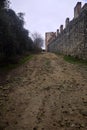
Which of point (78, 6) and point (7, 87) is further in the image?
point (78, 6)

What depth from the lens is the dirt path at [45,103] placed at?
22.2 ft

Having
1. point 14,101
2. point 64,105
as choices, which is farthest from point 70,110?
point 14,101

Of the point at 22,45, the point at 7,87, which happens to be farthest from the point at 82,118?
the point at 22,45

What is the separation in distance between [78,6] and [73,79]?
13.8m

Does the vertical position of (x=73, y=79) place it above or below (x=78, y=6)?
below

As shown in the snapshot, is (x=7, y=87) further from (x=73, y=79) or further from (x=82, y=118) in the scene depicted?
(x=82, y=118)

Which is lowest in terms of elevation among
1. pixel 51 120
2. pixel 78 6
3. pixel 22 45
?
pixel 51 120

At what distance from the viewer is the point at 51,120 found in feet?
22.9

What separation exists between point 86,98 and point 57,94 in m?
1.43

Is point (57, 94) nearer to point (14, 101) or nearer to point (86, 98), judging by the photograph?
point (86, 98)

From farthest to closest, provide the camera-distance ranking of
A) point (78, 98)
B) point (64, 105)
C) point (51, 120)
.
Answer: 1. point (78, 98)
2. point (64, 105)
3. point (51, 120)

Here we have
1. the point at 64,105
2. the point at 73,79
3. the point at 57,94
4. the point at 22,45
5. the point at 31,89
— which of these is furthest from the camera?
the point at 22,45

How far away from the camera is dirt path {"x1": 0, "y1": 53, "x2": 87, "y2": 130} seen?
6773 mm

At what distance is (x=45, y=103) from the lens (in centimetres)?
860
